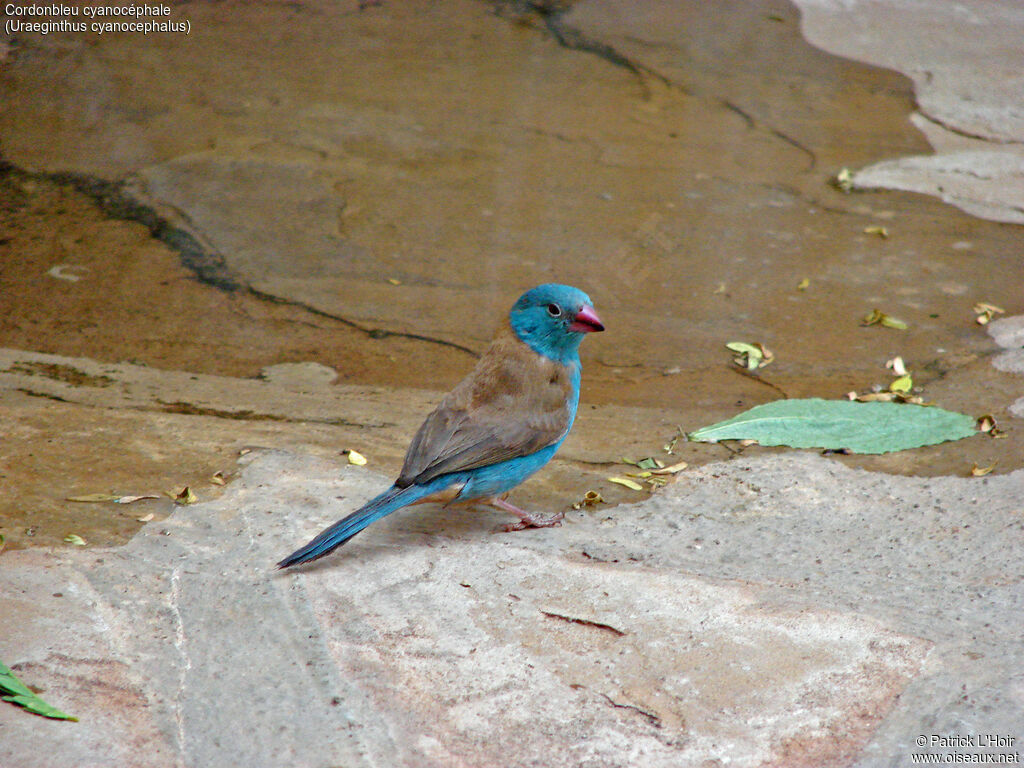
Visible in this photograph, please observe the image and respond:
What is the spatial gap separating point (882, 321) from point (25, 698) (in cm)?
406

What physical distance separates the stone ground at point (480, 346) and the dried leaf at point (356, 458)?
82 mm

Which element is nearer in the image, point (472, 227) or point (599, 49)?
point (472, 227)

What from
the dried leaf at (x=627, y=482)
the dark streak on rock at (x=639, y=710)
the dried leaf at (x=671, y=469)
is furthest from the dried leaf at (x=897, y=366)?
the dark streak on rock at (x=639, y=710)

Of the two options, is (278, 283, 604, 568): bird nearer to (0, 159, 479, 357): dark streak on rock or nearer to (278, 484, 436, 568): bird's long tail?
(278, 484, 436, 568): bird's long tail

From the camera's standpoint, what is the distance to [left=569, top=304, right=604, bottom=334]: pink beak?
3219 mm

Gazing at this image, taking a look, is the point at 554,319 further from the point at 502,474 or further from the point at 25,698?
the point at 25,698

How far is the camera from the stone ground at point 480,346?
2.32m

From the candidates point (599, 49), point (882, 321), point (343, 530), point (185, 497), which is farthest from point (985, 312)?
point (599, 49)

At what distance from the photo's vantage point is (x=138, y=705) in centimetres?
222

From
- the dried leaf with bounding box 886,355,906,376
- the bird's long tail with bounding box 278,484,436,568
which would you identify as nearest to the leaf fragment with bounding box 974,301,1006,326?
the dried leaf with bounding box 886,355,906,376

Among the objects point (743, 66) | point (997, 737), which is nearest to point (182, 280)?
point (997, 737)

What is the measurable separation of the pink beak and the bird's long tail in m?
0.82

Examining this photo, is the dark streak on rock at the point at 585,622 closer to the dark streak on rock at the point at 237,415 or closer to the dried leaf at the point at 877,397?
the dark streak on rock at the point at 237,415

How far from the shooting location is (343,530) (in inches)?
110
